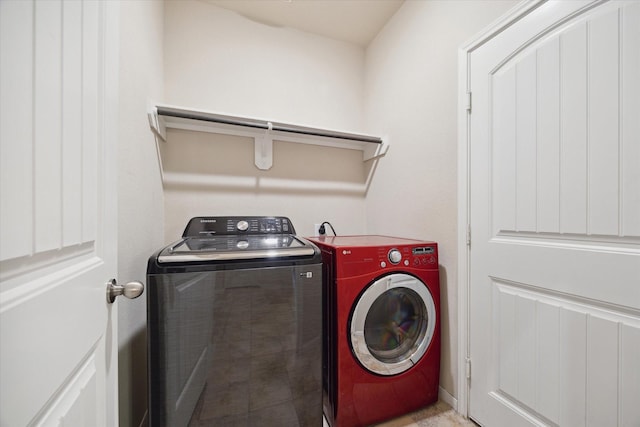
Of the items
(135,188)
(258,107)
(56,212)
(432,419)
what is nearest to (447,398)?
(432,419)

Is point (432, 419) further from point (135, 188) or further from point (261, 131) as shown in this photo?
point (261, 131)

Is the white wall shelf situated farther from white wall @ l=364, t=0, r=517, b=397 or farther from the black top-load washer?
the black top-load washer

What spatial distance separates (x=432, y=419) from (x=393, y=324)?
53 cm

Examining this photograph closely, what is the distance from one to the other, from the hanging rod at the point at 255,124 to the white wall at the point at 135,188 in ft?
0.48

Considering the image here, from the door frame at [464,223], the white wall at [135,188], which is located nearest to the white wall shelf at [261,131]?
the white wall at [135,188]

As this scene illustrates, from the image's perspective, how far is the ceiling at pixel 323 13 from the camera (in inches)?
73.4

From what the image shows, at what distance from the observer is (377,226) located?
2150mm

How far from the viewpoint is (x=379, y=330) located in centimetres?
143

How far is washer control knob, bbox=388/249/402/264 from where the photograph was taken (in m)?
1.37

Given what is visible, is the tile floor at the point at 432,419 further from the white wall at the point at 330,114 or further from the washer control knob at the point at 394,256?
the washer control knob at the point at 394,256

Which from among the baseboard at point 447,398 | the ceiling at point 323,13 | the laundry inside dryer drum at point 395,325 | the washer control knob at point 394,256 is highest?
the ceiling at point 323,13

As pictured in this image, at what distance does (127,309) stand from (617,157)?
79.5 inches

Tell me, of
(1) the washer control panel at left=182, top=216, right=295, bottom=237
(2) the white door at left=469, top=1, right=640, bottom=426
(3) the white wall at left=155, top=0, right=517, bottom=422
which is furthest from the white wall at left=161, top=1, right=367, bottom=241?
(2) the white door at left=469, top=1, right=640, bottom=426

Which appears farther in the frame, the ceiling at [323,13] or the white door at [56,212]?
the ceiling at [323,13]
